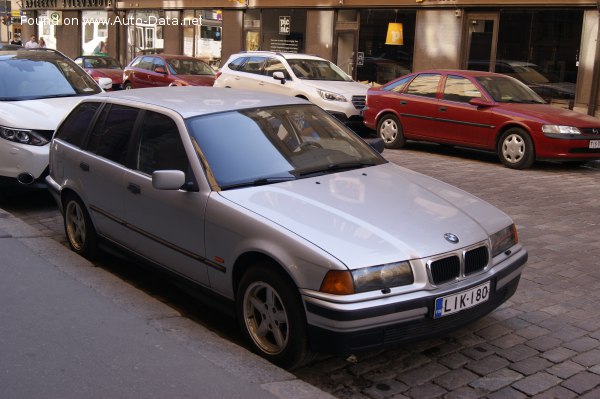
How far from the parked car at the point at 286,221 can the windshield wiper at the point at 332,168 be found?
16mm

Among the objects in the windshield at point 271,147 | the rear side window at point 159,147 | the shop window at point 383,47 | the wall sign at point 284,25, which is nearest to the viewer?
the windshield at point 271,147

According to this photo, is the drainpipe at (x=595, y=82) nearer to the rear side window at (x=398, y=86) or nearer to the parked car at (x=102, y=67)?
the rear side window at (x=398, y=86)

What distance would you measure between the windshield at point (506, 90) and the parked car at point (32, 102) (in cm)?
618

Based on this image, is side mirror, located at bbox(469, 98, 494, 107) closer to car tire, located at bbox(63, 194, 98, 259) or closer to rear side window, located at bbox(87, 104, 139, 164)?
rear side window, located at bbox(87, 104, 139, 164)

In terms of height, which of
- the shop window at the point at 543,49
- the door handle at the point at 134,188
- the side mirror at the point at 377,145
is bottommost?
the door handle at the point at 134,188

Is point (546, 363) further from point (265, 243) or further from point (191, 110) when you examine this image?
point (191, 110)

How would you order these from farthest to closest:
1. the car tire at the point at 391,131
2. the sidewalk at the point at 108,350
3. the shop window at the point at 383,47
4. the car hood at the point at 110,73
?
the car hood at the point at 110,73 → the shop window at the point at 383,47 → the car tire at the point at 391,131 → the sidewalk at the point at 108,350

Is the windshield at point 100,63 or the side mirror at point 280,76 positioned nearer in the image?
the side mirror at point 280,76

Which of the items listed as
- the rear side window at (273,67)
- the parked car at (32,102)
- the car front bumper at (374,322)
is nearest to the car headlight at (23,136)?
the parked car at (32,102)

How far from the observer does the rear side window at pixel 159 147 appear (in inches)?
195

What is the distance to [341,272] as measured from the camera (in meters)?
3.76

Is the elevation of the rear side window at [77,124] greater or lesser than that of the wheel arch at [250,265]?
greater

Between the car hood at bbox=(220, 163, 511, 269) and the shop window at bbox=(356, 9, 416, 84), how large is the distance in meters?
15.6

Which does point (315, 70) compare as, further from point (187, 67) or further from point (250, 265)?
point (250, 265)
